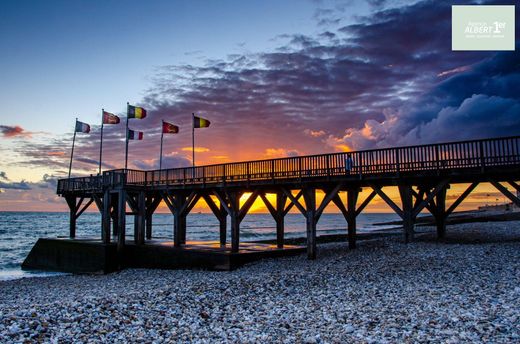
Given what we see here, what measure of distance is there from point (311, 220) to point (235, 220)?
423 centimetres

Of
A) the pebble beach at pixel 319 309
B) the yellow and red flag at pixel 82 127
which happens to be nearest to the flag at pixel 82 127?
the yellow and red flag at pixel 82 127

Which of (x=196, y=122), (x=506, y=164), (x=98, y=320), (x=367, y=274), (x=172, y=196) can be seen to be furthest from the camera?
(x=196, y=122)

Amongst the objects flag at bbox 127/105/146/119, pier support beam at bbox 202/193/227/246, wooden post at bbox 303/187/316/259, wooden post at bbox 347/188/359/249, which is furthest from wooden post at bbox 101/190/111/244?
wooden post at bbox 347/188/359/249

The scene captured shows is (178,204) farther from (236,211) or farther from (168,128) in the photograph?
(168,128)

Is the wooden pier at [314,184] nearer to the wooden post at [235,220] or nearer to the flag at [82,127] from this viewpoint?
the wooden post at [235,220]

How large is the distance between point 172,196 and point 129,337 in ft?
58.0

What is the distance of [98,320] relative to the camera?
9.99 m

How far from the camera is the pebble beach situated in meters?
8.77

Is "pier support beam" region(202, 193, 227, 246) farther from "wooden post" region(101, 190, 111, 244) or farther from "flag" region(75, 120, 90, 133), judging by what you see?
"flag" region(75, 120, 90, 133)

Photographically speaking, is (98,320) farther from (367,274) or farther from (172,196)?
(172,196)

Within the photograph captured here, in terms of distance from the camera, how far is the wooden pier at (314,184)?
1676 cm

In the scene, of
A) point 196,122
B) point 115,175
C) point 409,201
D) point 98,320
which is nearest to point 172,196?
point 115,175

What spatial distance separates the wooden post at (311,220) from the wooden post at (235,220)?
380 centimetres

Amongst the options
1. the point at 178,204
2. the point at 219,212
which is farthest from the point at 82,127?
the point at 219,212
